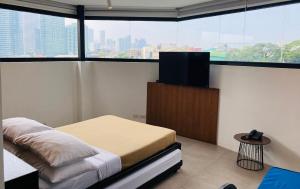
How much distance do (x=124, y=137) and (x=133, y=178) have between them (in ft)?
1.98

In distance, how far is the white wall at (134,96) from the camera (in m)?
Result: 3.29

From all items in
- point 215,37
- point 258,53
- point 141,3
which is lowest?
point 258,53

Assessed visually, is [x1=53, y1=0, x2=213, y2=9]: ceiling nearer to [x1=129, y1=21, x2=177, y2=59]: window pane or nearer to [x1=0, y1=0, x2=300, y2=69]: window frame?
[x1=0, y1=0, x2=300, y2=69]: window frame

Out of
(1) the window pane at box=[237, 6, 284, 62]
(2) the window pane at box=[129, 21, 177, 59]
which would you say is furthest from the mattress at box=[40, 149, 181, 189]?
(2) the window pane at box=[129, 21, 177, 59]

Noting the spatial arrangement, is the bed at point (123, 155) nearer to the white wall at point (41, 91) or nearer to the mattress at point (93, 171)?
the mattress at point (93, 171)

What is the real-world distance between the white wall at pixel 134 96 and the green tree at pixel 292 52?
0.19 metres

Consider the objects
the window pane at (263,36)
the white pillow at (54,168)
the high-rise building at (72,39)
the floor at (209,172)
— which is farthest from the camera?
the high-rise building at (72,39)

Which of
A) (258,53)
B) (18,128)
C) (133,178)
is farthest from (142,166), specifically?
(258,53)

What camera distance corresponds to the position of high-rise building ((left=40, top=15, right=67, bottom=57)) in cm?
445

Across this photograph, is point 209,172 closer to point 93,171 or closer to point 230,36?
point 93,171

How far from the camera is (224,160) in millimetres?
3607

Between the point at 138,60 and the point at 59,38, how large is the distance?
1.58 m

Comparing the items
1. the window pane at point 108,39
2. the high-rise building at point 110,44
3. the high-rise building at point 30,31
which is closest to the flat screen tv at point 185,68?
the window pane at point 108,39

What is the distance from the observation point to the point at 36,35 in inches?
171
